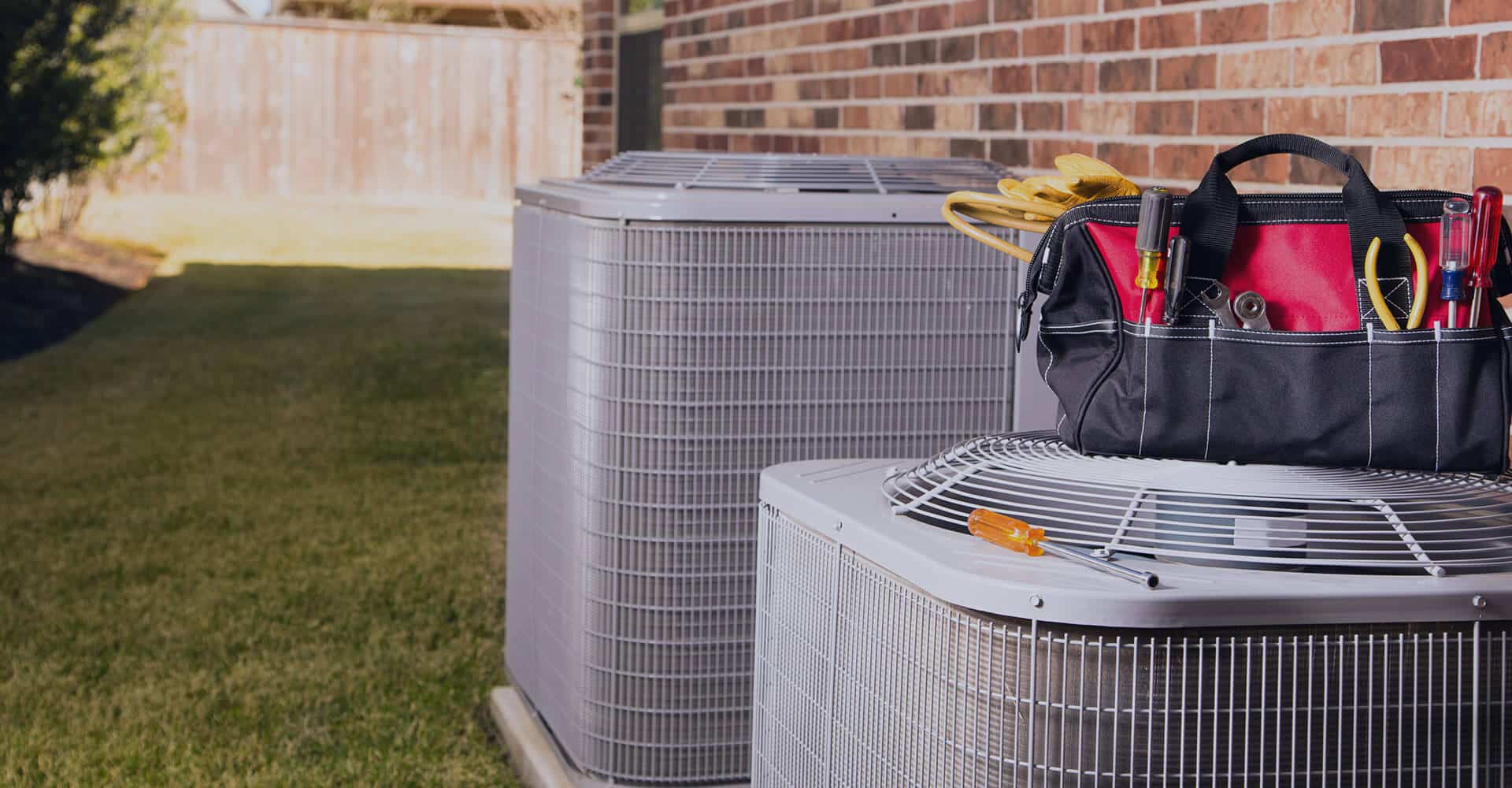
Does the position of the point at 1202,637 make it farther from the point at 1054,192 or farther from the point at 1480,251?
the point at 1054,192

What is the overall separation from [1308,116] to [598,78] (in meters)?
5.11

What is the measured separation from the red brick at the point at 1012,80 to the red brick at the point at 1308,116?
0.84 meters

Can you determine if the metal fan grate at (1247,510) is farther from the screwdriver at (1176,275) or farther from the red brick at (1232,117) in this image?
the red brick at (1232,117)

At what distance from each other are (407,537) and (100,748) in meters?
1.88

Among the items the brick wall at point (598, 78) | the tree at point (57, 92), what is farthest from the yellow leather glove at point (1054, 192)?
the tree at point (57, 92)

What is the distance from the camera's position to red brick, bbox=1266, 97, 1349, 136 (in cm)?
242

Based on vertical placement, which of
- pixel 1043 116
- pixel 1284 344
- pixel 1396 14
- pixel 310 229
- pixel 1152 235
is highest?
pixel 1396 14

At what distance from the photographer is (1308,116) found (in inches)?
97.7

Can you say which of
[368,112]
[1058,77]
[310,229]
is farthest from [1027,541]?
[368,112]

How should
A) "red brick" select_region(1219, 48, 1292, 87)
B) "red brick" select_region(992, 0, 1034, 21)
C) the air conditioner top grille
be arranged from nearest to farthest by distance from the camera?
the air conditioner top grille, "red brick" select_region(1219, 48, 1292, 87), "red brick" select_region(992, 0, 1034, 21)

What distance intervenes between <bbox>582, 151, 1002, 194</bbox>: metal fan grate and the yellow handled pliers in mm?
1159

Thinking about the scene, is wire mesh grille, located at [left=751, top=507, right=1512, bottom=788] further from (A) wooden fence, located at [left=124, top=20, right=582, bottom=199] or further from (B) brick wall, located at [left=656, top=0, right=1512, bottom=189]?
(A) wooden fence, located at [left=124, top=20, right=582, bottom=199]

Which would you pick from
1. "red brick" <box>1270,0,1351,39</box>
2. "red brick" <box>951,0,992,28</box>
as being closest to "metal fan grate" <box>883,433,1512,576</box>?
"red brick" <box>1270,0,1351,39</box>

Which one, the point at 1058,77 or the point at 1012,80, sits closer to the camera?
the point at 1058,77
